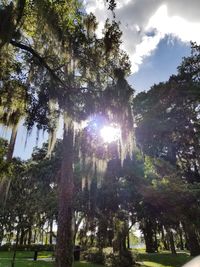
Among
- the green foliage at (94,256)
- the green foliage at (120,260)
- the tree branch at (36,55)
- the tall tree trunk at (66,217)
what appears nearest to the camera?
the tree branch at (36,55)

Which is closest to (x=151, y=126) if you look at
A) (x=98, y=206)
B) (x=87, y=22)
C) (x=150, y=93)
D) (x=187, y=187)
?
(x=150, y=93)


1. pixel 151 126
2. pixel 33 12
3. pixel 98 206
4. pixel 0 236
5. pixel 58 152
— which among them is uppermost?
pixel 58 152

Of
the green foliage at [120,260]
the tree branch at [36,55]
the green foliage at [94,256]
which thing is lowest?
the green foliage at [120,260]

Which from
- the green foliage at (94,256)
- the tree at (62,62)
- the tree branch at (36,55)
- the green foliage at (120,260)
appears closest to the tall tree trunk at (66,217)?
the tree at (62,62)

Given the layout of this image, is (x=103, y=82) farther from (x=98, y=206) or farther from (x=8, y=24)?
(x=98, y=206)

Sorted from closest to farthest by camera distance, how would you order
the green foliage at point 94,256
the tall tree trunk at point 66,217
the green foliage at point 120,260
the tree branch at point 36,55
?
the tree branch at point 36,55, the tall tree trunk at point 66,217, the green foliage at point 120,260, the green foliage at point 94,256

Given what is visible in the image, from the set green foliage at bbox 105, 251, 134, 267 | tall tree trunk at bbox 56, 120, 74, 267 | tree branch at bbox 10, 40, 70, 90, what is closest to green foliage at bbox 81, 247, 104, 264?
green foliage at bbox 105, 251, 134, 267

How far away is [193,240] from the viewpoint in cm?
2425

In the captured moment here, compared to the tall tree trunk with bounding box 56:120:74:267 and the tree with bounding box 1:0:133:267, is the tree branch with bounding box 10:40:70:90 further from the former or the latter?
the tall tree trunk with bounding box 56:120:74:267

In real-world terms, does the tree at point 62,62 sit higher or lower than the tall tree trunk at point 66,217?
higher

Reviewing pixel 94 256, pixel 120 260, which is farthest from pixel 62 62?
pixel 94 256

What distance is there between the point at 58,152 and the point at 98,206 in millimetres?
7737

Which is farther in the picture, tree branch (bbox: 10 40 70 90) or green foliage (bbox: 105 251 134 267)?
green foliage (bbox: 105 251 134 267)

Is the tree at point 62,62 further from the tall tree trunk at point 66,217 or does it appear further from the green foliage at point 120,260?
the green foliage at point 120,260
